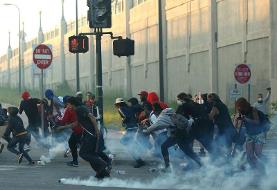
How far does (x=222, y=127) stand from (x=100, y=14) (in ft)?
12.3

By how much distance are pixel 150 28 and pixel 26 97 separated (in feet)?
97.6

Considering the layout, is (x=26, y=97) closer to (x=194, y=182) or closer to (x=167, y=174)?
(x=167, y=174)

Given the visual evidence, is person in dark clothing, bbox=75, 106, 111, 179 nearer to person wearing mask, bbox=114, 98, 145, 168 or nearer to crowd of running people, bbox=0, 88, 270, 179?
crowd of running people, bbox=0, 88, 270, 179

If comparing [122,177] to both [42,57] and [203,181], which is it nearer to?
[203,181]

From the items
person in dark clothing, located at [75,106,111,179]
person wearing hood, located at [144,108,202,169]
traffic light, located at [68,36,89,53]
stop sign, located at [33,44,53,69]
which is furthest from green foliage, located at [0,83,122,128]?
person in dark clothing, located at [75,106,111,179]

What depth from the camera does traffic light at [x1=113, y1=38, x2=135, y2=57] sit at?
17.1 metres

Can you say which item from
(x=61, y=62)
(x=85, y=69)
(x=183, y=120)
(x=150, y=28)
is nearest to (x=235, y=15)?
(x=150, y=28)

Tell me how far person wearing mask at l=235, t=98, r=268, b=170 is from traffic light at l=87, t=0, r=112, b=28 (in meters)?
3.99

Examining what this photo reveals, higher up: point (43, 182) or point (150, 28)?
point (150, 28)

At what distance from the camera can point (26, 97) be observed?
20297 mm

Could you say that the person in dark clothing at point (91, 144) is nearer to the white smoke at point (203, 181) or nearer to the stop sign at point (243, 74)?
the white smoke at point (203, 181)

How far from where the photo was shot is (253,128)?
1447 centimetres

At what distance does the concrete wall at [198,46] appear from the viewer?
32562 mm

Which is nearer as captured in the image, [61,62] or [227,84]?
[227,84]
